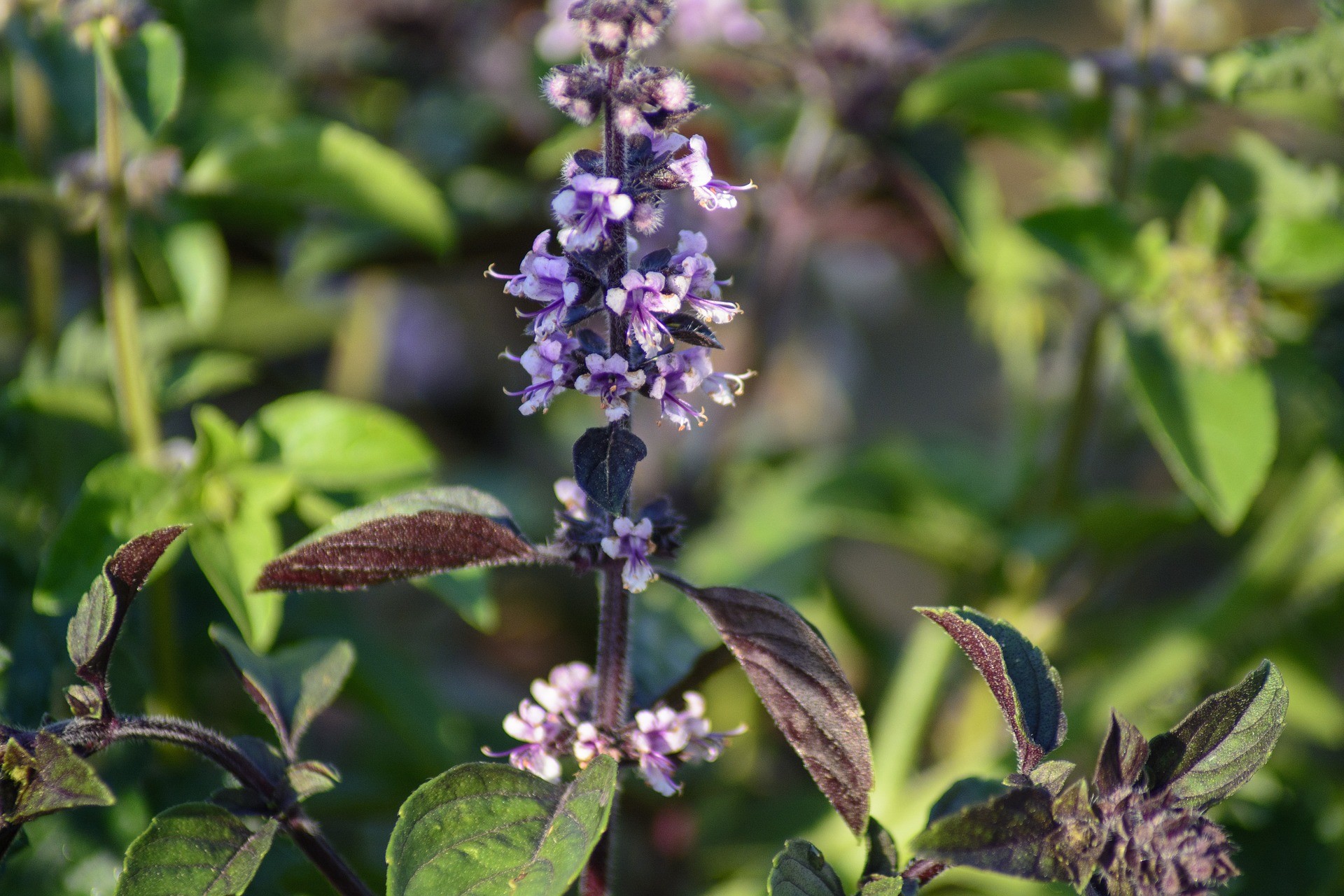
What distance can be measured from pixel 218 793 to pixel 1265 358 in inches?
37.7

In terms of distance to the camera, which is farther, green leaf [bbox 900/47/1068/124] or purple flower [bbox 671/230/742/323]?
green leaf [bbox 900/47/1068/124]

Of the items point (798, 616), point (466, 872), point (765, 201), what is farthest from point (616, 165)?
point (765, 201)

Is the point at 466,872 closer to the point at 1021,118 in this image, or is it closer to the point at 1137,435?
the point at 1021,118

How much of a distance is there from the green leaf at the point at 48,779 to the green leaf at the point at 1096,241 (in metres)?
0.77

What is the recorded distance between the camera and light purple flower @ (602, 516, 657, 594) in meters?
0.53

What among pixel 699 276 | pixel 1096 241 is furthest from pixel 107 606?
pixel 1096 241

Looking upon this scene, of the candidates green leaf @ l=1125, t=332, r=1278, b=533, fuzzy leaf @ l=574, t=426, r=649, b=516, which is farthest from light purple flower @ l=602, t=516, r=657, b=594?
green leaf @ l=1125, t=332, r=1278, b=533

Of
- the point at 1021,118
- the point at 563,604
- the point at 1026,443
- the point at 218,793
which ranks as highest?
the point at 1021,118

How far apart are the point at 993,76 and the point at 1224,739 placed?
2.10 feet

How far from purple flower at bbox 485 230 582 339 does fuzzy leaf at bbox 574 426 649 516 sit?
0.06 metres

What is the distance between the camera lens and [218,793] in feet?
1.88

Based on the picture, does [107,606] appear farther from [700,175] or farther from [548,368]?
[700,175]

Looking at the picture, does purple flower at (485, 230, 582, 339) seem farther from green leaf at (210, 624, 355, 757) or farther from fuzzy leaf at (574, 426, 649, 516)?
green leaf at (210, 624, 355, 757)

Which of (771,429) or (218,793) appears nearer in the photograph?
(218,793)
